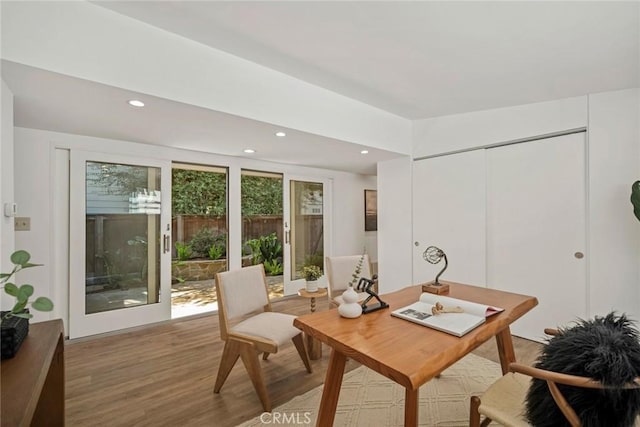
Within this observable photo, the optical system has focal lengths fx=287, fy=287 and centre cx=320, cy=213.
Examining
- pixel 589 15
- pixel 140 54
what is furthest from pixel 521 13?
pixel 140 54

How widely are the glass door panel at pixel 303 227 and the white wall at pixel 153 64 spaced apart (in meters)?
1.89

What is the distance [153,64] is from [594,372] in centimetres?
256

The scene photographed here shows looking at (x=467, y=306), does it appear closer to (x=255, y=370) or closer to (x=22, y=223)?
(x=255, y=370)

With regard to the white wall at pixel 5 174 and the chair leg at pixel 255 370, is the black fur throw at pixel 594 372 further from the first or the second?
the white wall at pixel 5 174

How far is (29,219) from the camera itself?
2607mm

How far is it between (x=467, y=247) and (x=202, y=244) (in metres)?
4.76

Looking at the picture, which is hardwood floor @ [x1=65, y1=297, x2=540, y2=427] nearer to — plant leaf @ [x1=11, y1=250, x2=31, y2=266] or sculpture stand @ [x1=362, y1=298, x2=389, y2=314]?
sculpture stand @ [x1=362, y1=298, x2=389, y2=314]

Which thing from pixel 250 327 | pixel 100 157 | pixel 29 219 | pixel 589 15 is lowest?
pixel 250 327

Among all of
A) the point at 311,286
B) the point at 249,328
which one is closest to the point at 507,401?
the point at 249,328

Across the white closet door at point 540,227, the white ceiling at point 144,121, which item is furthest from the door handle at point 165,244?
the white closet door at point 540,227

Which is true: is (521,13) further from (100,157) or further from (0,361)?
(100,157)

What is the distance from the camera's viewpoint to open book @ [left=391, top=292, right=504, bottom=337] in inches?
52.9

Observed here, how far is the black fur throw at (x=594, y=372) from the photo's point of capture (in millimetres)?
921

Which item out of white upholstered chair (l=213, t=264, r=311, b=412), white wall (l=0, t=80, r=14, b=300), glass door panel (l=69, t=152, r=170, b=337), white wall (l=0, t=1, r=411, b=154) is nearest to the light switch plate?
glass door panel (l=69, t=152, r=170, b=337)
